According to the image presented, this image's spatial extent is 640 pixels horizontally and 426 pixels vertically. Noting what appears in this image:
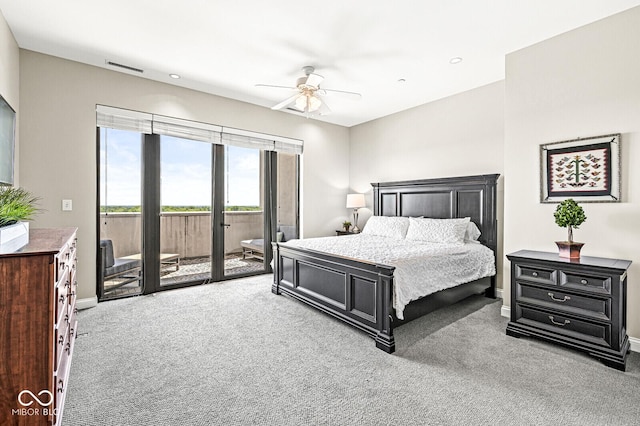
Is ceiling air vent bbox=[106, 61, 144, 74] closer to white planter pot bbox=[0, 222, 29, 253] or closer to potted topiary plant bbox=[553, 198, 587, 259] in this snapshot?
white planter pot bbox=[0, 222, 29, 253]

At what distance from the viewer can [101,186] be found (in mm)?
3732

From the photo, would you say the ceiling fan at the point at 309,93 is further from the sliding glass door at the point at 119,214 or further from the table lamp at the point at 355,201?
the table lamp at the point at 355,201

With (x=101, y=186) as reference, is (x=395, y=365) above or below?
below

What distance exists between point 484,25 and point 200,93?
3499 mm

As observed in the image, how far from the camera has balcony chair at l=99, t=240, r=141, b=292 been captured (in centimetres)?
373

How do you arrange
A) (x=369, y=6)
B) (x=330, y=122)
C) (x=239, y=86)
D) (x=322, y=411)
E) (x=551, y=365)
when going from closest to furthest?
(x=322, y=411)
(x=551, y=365)
(x=369, y=6)
(x=239, y=86)
(x=330, y=122)

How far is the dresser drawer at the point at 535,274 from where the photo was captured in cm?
257

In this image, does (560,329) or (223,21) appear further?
(223,21)

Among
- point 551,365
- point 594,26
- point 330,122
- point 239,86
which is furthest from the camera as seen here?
point 330,122

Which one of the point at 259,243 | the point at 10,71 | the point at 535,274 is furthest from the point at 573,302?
the point at 10,71

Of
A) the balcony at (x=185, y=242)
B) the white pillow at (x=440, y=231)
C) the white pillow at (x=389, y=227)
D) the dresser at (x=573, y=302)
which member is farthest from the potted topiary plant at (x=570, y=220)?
the balcony at (x=185, y=242)

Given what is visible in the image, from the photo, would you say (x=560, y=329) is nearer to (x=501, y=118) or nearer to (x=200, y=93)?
(x=501, y=118)

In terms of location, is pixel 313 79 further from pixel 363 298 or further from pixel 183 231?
pixel 183 231

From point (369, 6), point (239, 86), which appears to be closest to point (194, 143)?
point (239, 86)
